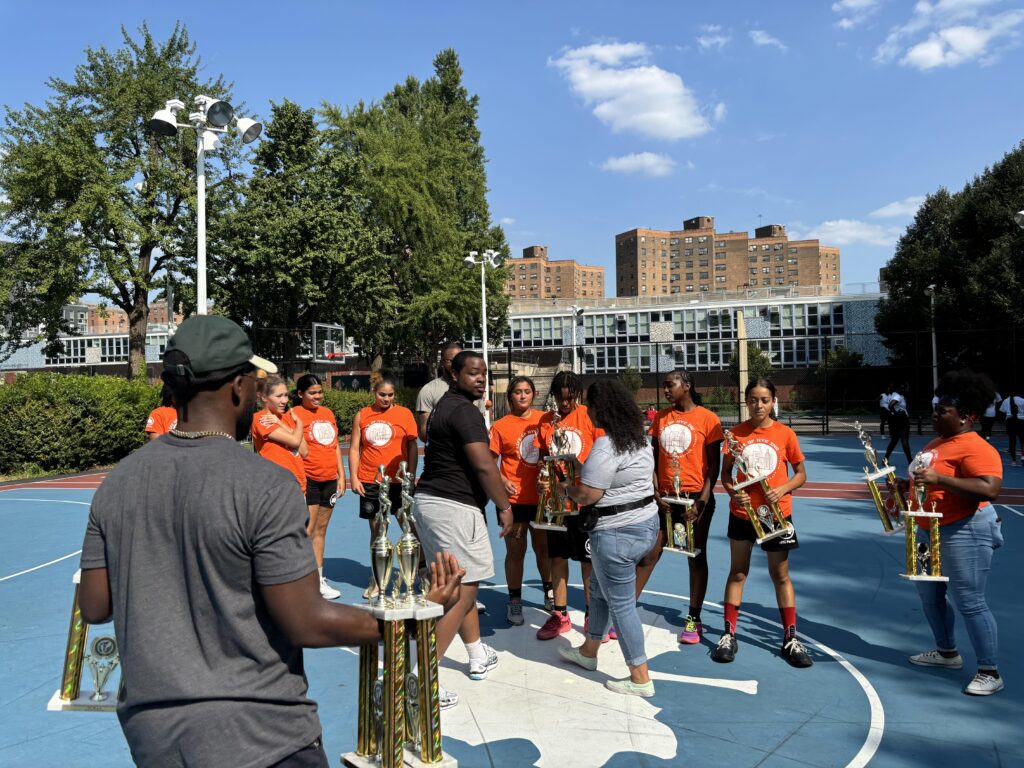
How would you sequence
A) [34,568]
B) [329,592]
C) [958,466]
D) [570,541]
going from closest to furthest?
[958,466], [570,541], [329,592], [34,568]

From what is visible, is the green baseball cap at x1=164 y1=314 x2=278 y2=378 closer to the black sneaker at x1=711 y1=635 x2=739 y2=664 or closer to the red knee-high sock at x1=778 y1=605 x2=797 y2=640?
the black sneaker at x1=711 y1=635 x2=739 y2=664

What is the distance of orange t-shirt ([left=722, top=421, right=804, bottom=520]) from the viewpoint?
5.37 meters

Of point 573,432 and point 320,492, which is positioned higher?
point 573,432

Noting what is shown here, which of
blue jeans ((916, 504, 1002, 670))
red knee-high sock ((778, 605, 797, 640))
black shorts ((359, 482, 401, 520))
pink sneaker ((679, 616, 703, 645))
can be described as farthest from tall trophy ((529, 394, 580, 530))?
blue jeans ((916, 504, 1002, 670))

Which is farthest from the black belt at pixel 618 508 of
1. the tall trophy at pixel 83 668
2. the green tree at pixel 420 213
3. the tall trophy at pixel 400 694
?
the green tree at pixel 420 213

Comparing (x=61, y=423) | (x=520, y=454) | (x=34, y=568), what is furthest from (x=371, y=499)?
(x=61, y=423)

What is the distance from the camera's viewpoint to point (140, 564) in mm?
1813

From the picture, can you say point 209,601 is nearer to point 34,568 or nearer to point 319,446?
point 319,446

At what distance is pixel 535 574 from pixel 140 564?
264 inches

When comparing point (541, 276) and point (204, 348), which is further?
point (541, 276)

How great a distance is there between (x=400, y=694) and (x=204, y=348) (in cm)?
108

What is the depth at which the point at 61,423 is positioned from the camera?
18.2 meters

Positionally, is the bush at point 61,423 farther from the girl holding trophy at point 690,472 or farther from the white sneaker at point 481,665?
the girl holding trophy at point 690,472

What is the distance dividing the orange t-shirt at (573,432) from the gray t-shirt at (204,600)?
419 centimetres
